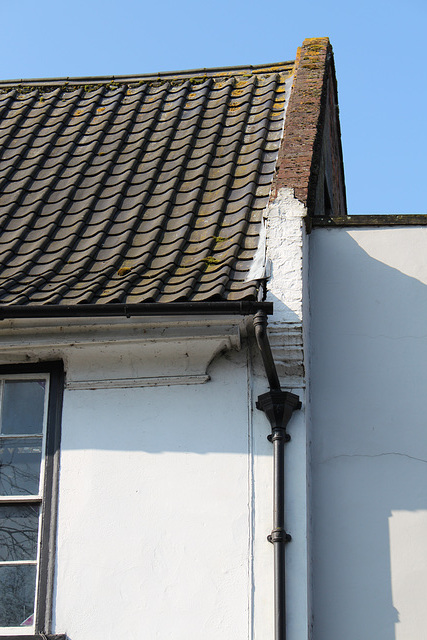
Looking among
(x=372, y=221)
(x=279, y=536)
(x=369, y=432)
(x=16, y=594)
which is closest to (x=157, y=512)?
(x=279, y=536)

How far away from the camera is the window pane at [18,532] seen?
6.43m

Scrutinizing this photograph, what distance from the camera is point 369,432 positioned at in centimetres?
694

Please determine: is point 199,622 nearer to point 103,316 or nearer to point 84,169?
point 103,316

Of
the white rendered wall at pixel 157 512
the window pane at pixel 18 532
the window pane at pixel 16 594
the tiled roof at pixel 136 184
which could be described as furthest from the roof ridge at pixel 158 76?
the window pane at pixel 16 594

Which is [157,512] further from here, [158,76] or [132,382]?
[158,76]

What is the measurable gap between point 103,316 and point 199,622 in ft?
6.81

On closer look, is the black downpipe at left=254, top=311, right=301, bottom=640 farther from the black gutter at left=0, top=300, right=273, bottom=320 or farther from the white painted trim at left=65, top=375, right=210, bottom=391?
the white painted trim at left=65, top=375, right=210, bottom=391

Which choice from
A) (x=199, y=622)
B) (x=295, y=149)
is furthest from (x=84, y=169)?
(x=199, y=622)

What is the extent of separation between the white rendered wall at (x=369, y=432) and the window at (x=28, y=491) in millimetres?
1820

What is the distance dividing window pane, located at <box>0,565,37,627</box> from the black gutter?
169 cm

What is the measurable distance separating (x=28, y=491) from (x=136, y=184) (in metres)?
3.02

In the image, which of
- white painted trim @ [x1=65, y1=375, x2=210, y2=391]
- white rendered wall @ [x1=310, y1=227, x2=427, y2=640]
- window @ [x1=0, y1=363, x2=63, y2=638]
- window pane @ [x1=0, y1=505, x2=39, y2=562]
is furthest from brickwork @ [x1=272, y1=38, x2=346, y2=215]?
window pane @ [x1=0, y1=505, x2=39, y2=562]

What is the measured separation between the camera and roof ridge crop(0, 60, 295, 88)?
10.3 metres

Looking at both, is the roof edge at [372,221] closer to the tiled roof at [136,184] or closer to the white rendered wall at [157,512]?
the tiled roof at [136,184]
